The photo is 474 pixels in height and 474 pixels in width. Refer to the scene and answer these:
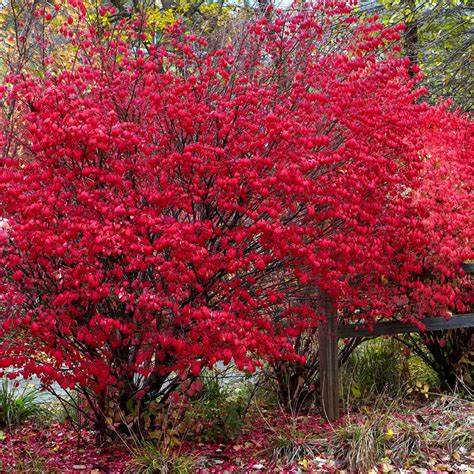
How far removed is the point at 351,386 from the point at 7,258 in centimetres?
354

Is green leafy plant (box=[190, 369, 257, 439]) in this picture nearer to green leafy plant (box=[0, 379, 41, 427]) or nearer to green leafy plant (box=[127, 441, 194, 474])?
green leafy plant (box=[127, 441, 194, 474])

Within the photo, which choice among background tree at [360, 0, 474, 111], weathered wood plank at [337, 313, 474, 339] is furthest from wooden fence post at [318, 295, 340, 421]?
background tree at [360, 0, 474, 111]

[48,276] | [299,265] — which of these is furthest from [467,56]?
[48,276]

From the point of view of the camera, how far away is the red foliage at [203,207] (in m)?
4.32

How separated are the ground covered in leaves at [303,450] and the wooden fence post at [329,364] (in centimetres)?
17

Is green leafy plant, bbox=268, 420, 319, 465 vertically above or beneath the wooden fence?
beneath

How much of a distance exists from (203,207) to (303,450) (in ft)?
6.43

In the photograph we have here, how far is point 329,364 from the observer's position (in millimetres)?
5855

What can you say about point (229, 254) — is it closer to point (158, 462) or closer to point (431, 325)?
point (158, 462)

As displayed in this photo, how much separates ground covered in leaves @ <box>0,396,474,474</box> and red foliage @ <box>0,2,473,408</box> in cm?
60

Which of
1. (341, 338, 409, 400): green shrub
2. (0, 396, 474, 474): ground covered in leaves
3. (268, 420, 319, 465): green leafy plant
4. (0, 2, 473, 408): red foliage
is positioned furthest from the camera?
(341, 338, 409, 400): green shrub

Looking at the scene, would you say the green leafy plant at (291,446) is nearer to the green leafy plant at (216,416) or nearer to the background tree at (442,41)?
the green leafy plant at (216,416)

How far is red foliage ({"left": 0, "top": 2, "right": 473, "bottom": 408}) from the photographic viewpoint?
14.2 ft

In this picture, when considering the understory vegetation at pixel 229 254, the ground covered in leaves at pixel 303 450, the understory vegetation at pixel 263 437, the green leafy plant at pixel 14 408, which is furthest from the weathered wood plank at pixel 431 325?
the green leafy plant at pixel 14 408
